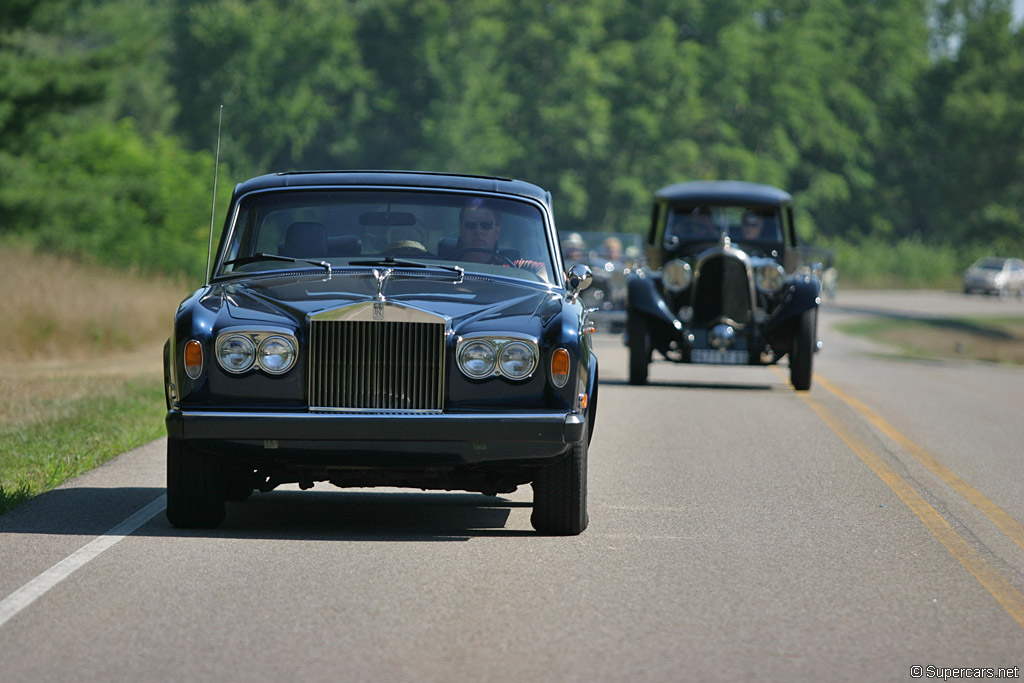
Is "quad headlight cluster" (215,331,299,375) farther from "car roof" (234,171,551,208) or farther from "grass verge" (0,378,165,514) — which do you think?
"grass verge" (0,378,165,514)

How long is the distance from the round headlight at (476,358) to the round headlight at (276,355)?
776 mm

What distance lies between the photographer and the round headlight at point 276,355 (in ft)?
22.8

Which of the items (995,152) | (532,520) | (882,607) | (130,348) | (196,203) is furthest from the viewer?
(995,152)

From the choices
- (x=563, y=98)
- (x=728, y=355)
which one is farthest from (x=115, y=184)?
(x=563, y=98)

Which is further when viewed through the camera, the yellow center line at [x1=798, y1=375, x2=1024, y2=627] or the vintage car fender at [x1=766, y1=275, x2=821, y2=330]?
the vintage car fender at [x1=766, y1=275, x2=821, y2=330]

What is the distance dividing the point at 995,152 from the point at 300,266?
8916 centimetres

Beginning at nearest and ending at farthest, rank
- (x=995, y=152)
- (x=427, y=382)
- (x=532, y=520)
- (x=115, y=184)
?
(x=427, y=382) → (x=532, y=520) → (x=115, y=184) → (x=995, y=152)

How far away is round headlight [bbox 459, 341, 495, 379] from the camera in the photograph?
698 cm

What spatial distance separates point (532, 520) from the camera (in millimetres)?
7531

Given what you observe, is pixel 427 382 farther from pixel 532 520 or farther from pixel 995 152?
pixel 995 152

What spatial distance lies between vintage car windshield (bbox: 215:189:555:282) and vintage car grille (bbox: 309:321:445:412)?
1.15 m

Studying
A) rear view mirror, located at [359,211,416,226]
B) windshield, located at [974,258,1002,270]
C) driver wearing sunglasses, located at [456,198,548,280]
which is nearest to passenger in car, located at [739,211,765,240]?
driver wearing sunglasses, located at [456,198,548,280]

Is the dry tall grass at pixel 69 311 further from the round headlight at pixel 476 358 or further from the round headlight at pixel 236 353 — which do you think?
the round headlight at pixel 476 358

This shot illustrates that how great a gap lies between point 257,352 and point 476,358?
3.27 ft
